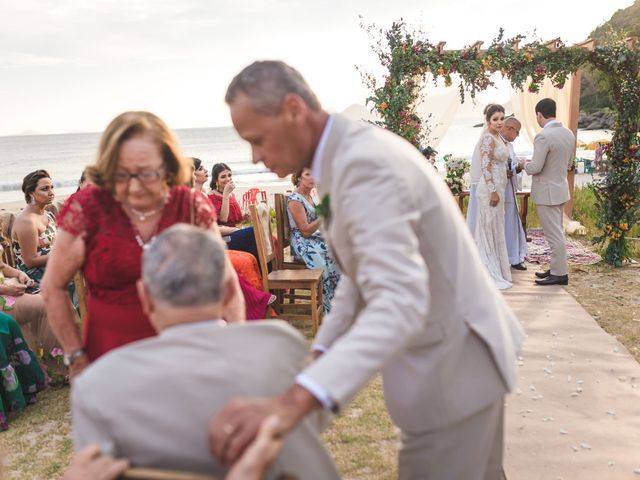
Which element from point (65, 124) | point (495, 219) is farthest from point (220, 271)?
point (65, 124)

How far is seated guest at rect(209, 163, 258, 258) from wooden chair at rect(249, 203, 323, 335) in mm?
365

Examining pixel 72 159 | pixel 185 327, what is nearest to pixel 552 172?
pixel 185 327

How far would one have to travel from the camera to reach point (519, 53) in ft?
27.7

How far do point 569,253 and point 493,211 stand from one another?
2294mm

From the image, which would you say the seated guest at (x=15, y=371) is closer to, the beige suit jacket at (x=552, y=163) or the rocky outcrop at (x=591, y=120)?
the beige suit jacket at (x=552, y=163)

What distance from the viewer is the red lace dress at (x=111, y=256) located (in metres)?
2.19

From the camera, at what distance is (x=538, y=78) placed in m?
8.59

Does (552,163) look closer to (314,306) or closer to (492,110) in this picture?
(492,110)

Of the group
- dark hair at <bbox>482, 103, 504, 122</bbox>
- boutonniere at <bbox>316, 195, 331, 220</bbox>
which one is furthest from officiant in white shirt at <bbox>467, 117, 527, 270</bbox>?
boutonniere at <bbox>316, 195, 331, 220</bbox>

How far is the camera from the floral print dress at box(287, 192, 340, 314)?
5848 mm

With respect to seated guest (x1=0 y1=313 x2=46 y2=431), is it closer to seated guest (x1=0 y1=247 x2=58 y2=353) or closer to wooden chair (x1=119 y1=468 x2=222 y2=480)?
seated guest (x1=0 y1=247 x2=58 y2=353)

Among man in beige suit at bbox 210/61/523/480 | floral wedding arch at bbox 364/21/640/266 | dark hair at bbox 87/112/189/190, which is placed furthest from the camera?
floral wedding arch at bbox 364/21/640/266

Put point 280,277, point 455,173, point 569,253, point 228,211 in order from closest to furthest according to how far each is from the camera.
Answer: point 280,277
point 228,211
point 455,173
point 569,253

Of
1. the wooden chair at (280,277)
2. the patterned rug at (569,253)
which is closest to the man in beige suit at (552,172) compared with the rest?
the patterned rug at (569,253)
